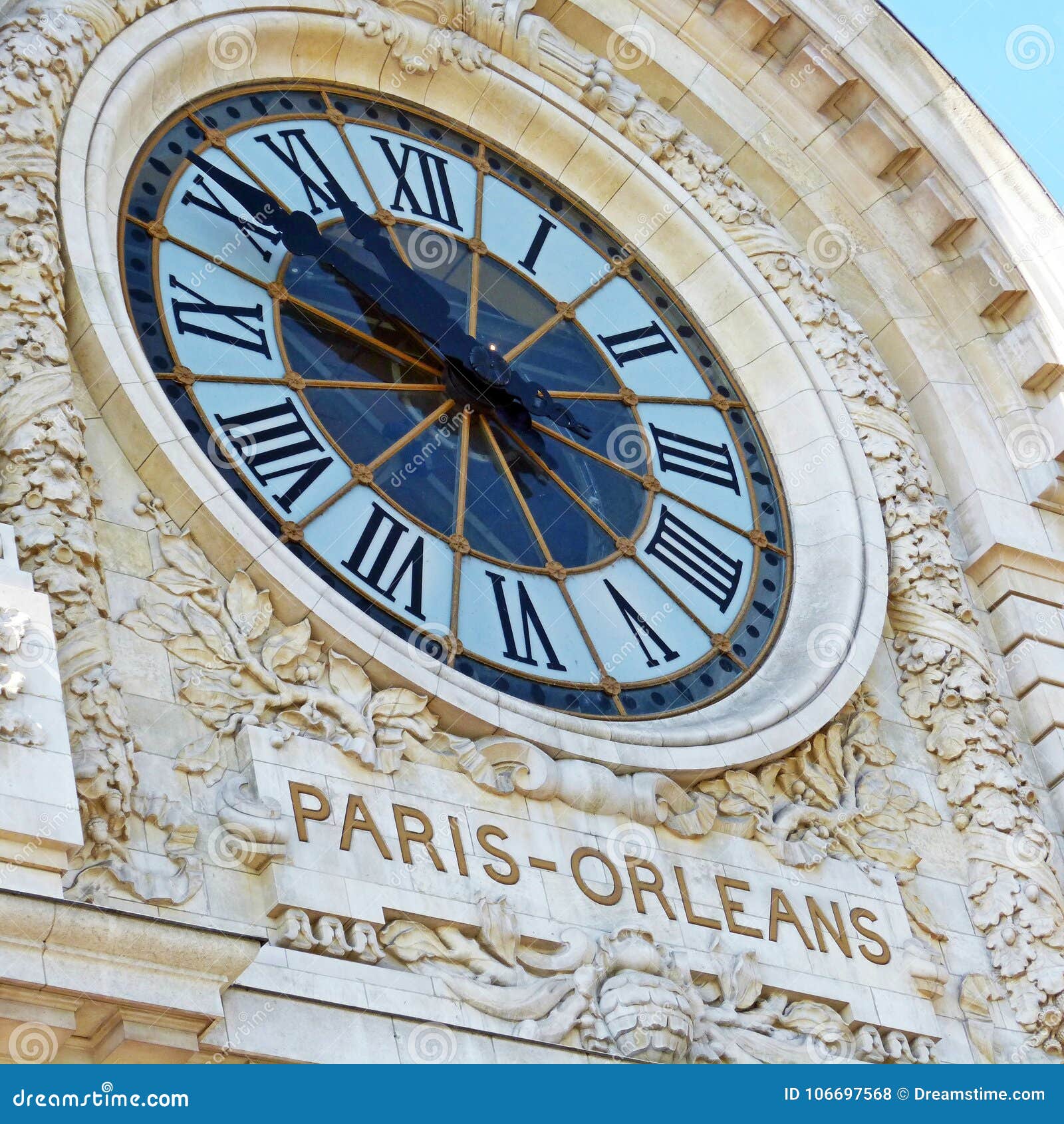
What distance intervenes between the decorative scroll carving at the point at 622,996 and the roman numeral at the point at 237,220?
3.47m

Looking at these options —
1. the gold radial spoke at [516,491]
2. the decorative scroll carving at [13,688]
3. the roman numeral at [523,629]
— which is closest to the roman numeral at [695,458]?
the gold radial spoke at [516,491]

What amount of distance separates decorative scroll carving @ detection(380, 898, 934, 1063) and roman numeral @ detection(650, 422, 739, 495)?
2949 millimetres

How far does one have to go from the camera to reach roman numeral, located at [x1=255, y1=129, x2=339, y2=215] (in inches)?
442

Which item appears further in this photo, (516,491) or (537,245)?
(537,245)

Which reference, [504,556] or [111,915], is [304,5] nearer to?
[504,556]

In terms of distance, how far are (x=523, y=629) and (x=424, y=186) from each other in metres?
2.62

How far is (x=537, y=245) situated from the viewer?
12078 mm

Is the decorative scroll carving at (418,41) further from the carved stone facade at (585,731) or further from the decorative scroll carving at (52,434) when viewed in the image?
the decorative scroll carving at (52,434)

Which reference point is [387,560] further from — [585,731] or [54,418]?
[54,418]

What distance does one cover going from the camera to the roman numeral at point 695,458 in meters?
11.6

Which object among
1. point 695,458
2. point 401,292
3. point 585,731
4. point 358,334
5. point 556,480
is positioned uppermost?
point 401,292

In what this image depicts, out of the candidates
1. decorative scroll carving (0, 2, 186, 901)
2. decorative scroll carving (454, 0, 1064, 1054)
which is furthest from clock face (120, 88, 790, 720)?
decorative scroll carving (0, 2, 186, 901)

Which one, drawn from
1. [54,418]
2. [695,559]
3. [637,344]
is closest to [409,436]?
[695,559]

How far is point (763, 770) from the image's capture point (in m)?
10.2
